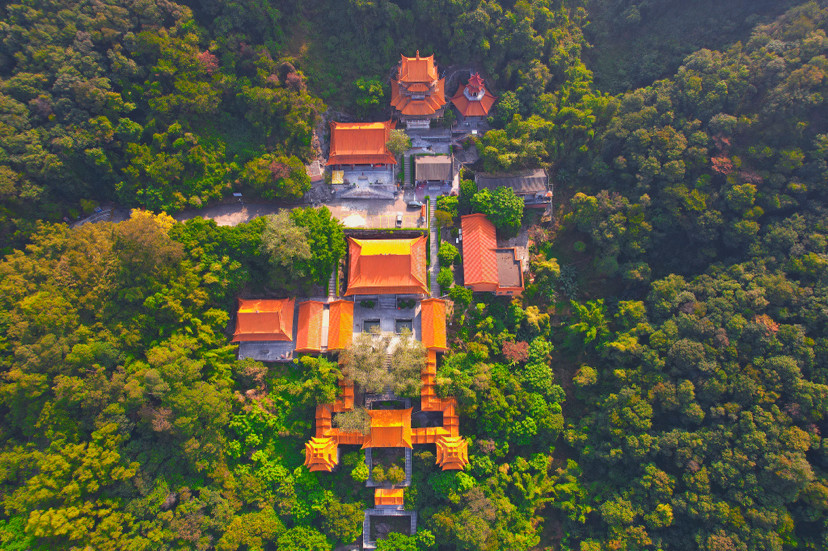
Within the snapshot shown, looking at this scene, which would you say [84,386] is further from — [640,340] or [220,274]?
[640,340]

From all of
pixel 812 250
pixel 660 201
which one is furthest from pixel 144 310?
pixel 812 250

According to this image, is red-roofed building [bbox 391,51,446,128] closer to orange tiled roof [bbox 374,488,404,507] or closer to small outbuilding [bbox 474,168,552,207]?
small outbuilding [bbox 474,168,552,207]

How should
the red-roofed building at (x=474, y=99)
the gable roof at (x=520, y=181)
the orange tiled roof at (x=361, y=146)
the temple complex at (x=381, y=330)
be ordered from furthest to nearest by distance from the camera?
the red-roofed building at (x=474, y=99) < the gable roof at (x=520, y=181) < the orange tiled roof at (x=361, y=146) < the temple complex at (x=381, y=330)

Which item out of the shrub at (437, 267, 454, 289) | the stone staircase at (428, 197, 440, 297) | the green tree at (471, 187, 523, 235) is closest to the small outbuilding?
the green tree at (471, 187, 523, 235)

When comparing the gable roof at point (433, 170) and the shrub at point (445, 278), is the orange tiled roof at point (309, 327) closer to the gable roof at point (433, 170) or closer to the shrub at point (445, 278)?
the shrub at point (445, 278)

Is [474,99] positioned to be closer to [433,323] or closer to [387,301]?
[387,301]

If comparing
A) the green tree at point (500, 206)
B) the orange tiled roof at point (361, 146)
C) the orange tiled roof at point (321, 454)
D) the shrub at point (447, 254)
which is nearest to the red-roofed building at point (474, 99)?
the orange tiled roof at point (361, 146)

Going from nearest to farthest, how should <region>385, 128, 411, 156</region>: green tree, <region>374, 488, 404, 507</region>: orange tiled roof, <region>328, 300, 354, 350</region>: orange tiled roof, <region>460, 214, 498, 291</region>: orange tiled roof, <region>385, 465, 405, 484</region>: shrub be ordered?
<region>385, 465, 405, 484</region>: shrub
<region>374, 488, 404, 507</region>: orange tiled roof
<region>328, 300, 354, 350</region>: orange tiled roof
<region>460, 214, 498, 291</region>: orange tiled roof
<region>385, 128, 411, 156</region>: green tree

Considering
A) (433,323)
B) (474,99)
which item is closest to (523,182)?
(474,99)
